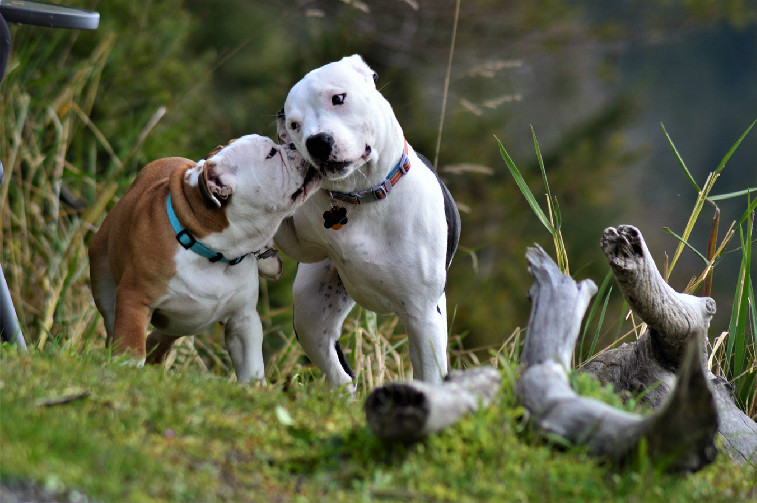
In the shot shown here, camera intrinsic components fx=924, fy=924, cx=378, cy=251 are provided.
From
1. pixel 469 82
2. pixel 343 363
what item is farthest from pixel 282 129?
pixel 469 82

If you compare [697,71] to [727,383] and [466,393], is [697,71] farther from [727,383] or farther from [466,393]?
[466,393]

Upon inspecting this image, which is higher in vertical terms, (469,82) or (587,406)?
(587,406)

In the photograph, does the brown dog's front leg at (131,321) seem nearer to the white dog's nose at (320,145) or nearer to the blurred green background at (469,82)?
the white dog's nose at (320,145)

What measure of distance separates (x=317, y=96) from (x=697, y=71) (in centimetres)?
2727

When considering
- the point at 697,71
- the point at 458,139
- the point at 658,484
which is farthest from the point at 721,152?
the point at 658,484

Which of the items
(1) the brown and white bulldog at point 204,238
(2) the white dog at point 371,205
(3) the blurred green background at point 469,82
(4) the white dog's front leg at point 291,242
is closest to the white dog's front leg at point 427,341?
(2) the white dog at point 371,205

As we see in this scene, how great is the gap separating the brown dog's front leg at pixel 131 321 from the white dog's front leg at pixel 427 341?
1149 millimetres

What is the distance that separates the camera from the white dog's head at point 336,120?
149 inches

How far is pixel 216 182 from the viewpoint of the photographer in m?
4.07

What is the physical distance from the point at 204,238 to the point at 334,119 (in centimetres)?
83

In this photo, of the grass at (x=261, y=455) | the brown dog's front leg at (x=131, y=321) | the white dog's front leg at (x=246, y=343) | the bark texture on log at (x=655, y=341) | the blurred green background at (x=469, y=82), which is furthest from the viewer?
the blurred green background at (x=469, y=82)

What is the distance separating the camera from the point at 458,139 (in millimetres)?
13445

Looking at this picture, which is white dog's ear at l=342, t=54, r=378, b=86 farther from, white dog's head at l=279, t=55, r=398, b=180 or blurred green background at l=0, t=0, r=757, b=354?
blurred green background at l=0, t=0, r=757, b=354

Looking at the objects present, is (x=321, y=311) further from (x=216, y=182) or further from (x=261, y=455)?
(x=261, y=455)
